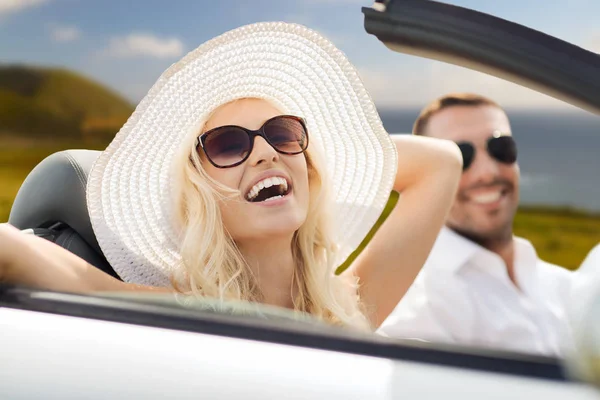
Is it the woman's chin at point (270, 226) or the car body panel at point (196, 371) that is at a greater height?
the woman's chin at point (270, 226)

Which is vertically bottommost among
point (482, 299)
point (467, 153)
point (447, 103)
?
point (482, 299)

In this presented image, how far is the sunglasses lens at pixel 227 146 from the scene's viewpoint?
1682 millimetres

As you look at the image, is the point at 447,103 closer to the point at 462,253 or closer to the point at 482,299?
the point at 462,253

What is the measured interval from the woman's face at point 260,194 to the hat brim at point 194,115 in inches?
5.0

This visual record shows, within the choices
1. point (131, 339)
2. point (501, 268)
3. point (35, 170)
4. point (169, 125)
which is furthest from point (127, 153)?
point (501, 268)

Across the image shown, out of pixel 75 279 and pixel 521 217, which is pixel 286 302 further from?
pixel 521 217

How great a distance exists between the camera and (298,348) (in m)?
1.03

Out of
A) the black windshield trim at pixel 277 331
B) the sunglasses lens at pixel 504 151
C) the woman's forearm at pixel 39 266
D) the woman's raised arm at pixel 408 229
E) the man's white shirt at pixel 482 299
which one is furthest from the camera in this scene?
the man's white shirt at pixel 482 299

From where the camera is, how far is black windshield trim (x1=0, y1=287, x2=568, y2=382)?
935 millimetres

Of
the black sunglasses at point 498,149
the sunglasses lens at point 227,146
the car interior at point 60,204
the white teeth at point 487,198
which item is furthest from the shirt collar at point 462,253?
the car interior at point 60,204

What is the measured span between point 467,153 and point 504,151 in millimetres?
115

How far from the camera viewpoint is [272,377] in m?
1.00

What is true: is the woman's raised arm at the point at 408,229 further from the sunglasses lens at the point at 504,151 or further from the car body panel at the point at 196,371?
the car body panel at the point at 196,371

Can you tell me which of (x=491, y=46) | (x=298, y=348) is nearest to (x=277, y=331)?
(x=298, y=348)
